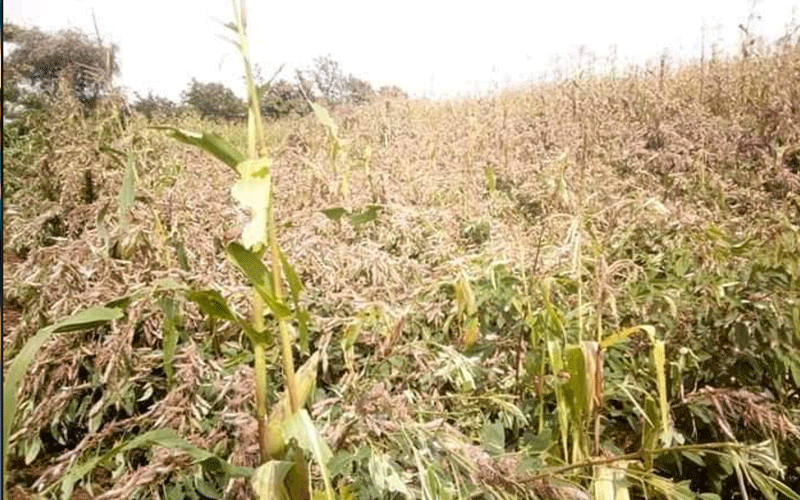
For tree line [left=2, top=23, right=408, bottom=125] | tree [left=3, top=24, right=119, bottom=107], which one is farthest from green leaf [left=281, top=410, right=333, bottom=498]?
tree [left=3, top=24, right=119, bottom=107]

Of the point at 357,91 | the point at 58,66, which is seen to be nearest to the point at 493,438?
the point at 58,66

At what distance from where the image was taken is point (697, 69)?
3.88 metres

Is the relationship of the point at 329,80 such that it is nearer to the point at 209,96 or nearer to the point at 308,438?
the point at 209,96

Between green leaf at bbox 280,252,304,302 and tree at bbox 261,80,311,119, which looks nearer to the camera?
green leaf at bbox 280,252,304,302

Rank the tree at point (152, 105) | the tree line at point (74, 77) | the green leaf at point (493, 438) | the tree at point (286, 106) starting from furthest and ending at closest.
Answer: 1. the tree at point (286, 106)
2. the tree at point (152, 105)
3. the tree line at point (74, 77)
4. the green leaf at point (493, 438)

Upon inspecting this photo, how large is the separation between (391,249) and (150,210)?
0.62 metres

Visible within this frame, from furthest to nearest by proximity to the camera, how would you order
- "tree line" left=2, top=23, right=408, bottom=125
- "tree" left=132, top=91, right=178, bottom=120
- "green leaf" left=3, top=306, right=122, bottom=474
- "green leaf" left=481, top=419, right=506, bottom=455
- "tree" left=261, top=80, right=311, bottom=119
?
1. "tree" left=261, top=80, right=311, bottom=119
2. "tree" left=132, top=91, right=178, bottom=120
3. "tree line" left=2, top=23, right=408, bottom=125
4. "green leaf" left=481, top=419, right=506, bottom=455
5. "green leaf" left=3, top=306, right=122, bottom=474

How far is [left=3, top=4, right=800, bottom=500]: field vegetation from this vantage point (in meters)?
0.69

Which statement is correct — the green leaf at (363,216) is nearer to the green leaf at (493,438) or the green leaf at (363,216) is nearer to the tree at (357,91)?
the green leaf at (493,438)

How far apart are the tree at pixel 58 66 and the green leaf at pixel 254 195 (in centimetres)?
122

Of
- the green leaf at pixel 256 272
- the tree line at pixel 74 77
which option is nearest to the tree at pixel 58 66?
the tree line at pixel 74 77

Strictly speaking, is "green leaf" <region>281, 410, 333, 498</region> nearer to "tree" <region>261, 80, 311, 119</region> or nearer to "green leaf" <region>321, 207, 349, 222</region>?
"green leaf" <region>321, 207, 349, 222</region>

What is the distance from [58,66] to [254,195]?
205 cm

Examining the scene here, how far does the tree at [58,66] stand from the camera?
1750mm
